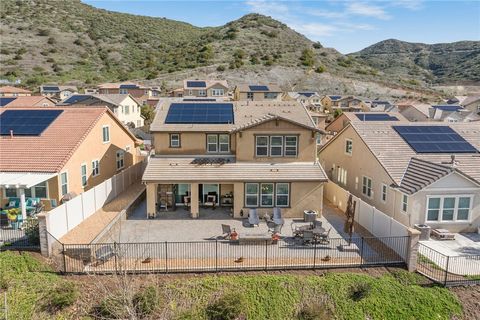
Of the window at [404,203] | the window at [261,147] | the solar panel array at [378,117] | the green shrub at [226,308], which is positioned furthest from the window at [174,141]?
the solar panel array at [378,117]

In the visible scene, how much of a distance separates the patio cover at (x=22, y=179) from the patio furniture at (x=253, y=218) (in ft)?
38.7

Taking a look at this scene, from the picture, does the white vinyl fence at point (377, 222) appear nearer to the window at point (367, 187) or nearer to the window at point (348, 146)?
the window at point (367, 187)

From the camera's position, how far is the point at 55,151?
22.1 meters

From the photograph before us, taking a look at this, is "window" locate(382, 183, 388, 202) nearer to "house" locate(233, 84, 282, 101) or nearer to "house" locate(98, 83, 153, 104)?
"house" locate(233, 84, 282, 101)

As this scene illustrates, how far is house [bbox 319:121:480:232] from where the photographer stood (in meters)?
20.0

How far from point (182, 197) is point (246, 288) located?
10.8 m

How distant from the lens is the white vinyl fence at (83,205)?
56.2ft

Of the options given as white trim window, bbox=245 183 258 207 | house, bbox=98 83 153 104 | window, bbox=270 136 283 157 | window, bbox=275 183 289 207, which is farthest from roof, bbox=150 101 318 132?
house, bbox=98 83 153 104

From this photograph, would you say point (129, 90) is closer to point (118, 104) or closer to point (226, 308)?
point (118, 104)

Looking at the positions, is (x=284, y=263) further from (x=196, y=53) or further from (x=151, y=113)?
(x=196, y=53)

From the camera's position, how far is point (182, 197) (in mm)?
24281

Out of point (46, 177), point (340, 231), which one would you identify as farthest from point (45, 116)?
point (340, 231)

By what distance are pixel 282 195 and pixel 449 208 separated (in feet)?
32.0

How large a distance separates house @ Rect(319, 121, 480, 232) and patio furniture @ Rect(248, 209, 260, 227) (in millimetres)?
8412
